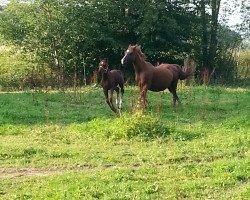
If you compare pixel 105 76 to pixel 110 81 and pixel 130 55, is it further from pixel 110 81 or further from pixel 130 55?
pixel 130 55

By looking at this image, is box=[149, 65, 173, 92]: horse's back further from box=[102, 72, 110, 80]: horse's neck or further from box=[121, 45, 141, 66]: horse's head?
box=[102, 72, 110, 80]: horse's neck

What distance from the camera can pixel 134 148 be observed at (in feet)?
35.3

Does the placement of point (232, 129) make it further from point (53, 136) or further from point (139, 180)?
point (139, 180)

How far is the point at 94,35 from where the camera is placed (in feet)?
94.8

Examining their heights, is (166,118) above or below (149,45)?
below

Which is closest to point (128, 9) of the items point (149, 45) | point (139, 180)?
point (149, 45)

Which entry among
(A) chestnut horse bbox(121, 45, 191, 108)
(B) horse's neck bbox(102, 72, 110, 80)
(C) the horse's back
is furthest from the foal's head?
(C) the horse's back

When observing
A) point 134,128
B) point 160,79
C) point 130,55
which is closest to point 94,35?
point 160,79

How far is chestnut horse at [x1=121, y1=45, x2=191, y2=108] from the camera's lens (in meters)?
15.5

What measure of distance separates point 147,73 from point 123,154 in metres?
6.22

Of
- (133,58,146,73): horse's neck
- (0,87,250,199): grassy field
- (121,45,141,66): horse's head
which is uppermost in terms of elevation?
(121,45,141,66): horse's head

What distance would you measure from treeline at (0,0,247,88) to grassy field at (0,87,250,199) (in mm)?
12356

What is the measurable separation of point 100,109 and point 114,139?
528 cm

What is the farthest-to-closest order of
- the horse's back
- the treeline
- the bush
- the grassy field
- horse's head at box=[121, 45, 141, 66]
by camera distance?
1. the treeline
2. the horse's back
3. horse's head at box=[121, 45, 141, 66]
4. the bush
5. the grassy field
